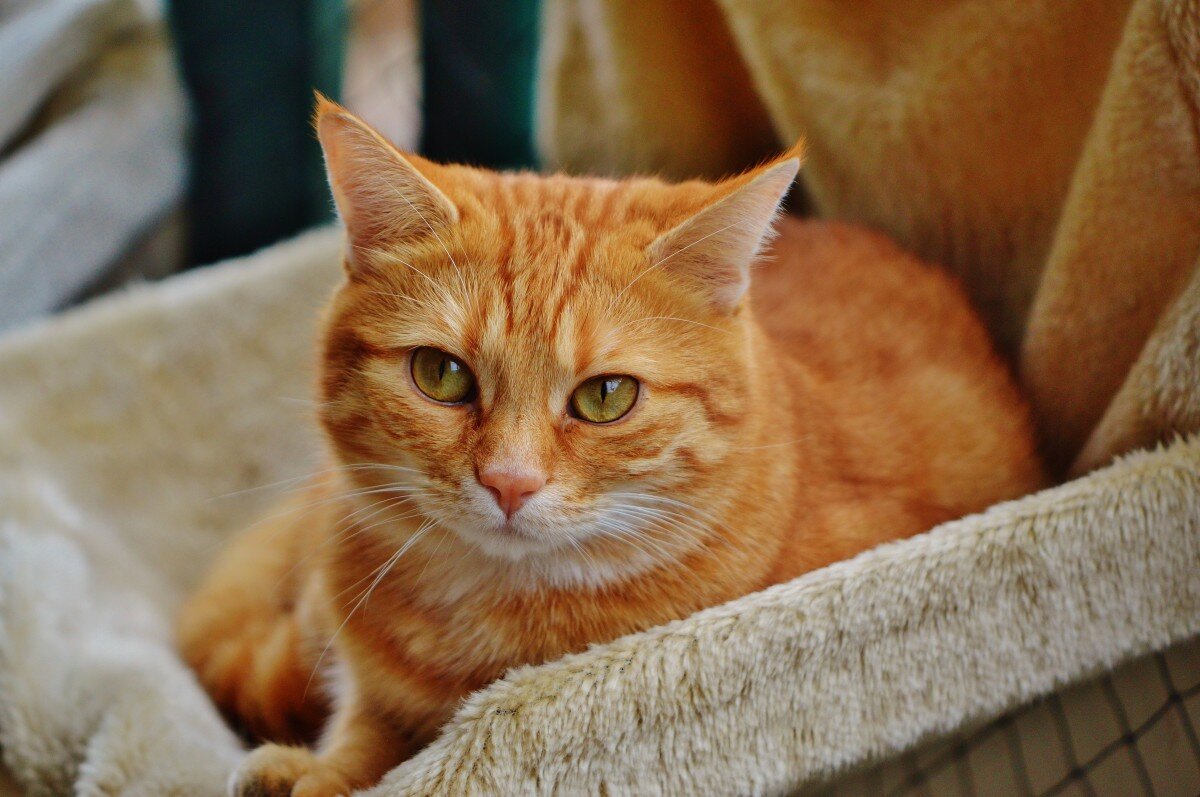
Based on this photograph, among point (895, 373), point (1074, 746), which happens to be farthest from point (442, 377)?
point (1074, 746)

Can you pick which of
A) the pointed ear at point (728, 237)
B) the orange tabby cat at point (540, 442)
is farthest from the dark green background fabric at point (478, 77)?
the pointed ear at point (728, 237)

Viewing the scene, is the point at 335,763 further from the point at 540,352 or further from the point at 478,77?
the point at 478,77

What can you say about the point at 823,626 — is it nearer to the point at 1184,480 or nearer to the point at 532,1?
the point at 1184,480

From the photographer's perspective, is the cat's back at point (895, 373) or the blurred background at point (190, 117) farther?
the blurred background at point (190, 117)

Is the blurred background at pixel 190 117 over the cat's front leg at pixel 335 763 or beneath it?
over

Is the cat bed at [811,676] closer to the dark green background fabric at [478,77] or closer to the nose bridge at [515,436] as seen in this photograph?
the nose bridge at [515,436]

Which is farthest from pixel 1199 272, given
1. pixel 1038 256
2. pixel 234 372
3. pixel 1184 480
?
pixel 234 372

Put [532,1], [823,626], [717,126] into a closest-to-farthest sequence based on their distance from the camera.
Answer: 1. [823,626]
2. [717,126]
3. [532,1]

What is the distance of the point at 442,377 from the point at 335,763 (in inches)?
18.1

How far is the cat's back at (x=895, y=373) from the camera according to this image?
1212mm

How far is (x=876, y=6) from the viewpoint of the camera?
57.8 inches

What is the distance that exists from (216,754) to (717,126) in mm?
1291

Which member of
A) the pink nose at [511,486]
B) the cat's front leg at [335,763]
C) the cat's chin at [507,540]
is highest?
the pink nose at [511,486]

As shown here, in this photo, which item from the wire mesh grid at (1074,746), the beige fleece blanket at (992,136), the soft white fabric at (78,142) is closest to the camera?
the wire mesh grid at (1074,746)
